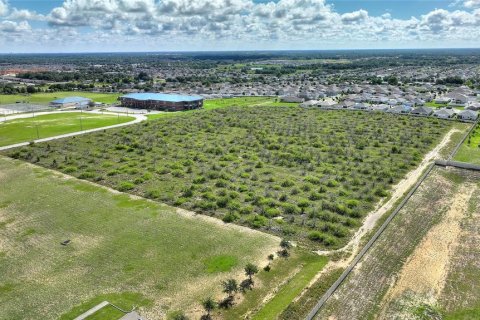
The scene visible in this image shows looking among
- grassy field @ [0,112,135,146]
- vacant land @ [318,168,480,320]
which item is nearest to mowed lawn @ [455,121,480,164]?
vacant land @ [318,168,480,320]

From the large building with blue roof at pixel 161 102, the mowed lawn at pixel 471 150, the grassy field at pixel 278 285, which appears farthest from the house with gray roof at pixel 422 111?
the grassy field at pixel 278 285

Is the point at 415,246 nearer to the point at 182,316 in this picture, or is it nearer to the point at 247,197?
the point at 247,197

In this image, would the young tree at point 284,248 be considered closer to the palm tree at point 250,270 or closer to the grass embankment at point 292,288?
the grass embankment at point 292,288

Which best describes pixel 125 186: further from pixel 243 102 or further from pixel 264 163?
pixel 243 102

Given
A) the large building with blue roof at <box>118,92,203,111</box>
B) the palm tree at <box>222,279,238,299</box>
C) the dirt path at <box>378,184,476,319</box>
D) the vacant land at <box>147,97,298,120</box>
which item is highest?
the large building with blue roof at <box>118,92,203,111</box>

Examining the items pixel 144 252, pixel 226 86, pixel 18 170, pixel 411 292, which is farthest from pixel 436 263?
pixel 226 86

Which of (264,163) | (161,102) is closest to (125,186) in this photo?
(264,163)

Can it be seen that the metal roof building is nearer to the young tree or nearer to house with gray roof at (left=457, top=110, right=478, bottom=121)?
the young tree
